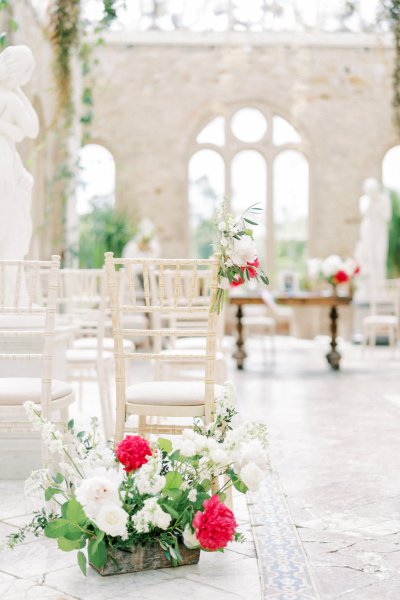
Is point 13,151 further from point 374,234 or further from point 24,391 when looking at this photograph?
point 374,234

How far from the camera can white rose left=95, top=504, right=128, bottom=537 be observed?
245 centimetres

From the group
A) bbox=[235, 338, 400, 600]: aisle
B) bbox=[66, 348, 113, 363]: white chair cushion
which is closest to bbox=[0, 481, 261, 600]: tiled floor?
bbox=[235, 338, 400, 600]: aisle

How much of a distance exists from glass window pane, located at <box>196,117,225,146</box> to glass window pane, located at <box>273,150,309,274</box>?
0.92 meters

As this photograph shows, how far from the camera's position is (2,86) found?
4301 millimetres

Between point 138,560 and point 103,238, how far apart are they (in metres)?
9.45

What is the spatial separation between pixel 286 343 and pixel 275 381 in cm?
450

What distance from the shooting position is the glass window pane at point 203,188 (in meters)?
13.2

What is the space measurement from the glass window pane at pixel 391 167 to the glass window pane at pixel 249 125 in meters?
1.90

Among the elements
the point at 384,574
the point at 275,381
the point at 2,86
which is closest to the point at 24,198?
the point at 2,86

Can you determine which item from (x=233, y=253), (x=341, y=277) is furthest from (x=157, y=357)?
(x=341, y=277)

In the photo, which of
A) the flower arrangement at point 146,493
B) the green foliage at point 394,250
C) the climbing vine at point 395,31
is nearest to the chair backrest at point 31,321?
the flower arrangement at point 146,493

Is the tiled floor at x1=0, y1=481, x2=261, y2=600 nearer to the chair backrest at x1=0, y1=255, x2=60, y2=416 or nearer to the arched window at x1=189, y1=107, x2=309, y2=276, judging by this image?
the chair backrest at x1=0, y1=255, x2=60, y2=416

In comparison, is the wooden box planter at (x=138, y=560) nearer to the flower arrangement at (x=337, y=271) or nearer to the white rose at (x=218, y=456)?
the white rose at (x=218, y=456)

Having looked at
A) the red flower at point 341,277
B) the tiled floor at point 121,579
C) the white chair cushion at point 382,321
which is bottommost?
the tiled floor at point 121,579
